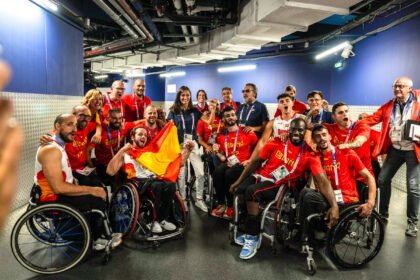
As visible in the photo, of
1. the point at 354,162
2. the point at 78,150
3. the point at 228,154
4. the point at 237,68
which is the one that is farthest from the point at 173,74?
the point at 354,162

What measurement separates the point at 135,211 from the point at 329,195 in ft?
5.54

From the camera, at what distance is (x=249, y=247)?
2602mm

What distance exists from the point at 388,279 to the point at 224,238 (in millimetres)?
1484

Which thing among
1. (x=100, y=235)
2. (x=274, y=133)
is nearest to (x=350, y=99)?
(x=274, y=133)

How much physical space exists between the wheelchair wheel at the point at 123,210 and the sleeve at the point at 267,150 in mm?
1311

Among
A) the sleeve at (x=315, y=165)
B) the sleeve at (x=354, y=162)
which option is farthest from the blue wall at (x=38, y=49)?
the sleeve at (x=354, y=162)

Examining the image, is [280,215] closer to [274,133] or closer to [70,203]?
[274,133]

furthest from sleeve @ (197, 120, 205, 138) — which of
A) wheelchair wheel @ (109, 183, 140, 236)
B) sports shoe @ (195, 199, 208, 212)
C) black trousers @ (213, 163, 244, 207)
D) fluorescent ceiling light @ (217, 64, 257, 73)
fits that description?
fluorescent ceiling light @ (217, 64, 257, 73)

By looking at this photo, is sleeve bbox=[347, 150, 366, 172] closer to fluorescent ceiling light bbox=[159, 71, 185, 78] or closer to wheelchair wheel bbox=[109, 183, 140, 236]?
wheelchair wheel bbox=[109, 183, 140, 236]

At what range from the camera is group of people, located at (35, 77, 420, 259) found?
2381 mm

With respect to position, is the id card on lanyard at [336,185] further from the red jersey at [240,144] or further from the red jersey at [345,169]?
the red jersey at [240,144]

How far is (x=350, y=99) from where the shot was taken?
6703 millimetres

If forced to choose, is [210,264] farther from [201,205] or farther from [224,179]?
[201,205]

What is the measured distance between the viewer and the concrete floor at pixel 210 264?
2.28 m
